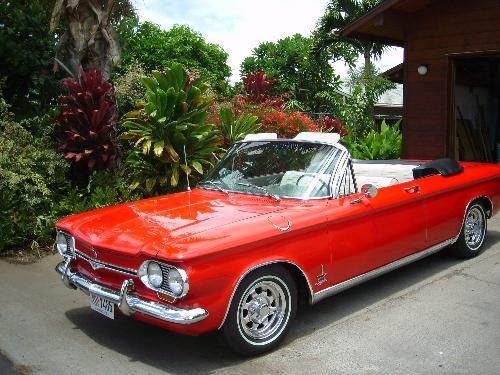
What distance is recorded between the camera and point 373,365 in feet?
12.5

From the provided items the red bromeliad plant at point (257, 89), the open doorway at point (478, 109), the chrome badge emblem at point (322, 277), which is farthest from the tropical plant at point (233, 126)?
the open doorway at point (478, 109)

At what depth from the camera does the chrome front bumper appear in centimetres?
353

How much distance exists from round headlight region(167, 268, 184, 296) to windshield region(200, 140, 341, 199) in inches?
54.6

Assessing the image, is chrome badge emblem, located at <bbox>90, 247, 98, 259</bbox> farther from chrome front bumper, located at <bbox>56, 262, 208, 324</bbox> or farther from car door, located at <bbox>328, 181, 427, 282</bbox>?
car door, located at <bbox>328, 181, 427, 282</bbox>

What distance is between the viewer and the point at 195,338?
4383 mm

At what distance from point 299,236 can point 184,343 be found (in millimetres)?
1222

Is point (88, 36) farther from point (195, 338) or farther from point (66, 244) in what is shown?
point (195, 338)

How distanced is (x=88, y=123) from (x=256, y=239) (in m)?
4.70

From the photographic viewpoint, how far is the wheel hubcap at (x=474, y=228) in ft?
20.6

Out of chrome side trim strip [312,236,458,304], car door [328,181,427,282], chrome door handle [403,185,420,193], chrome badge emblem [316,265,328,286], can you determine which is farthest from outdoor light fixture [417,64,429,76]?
chrome badge emblem [316,265,328,286]

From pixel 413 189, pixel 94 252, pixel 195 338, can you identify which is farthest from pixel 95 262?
pixel 413 189

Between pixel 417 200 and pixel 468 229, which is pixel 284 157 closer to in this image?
pixel 417 200

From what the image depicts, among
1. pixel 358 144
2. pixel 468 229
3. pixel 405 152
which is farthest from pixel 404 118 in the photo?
pixel 468 229

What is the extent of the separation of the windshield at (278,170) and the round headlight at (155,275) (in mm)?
1387
